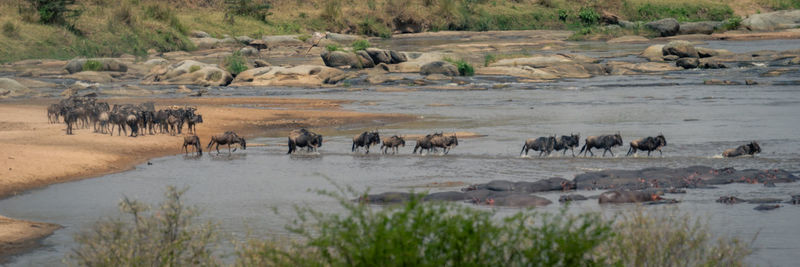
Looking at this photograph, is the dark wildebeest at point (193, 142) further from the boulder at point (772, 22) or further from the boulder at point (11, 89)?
the boulder at point (772, 22)

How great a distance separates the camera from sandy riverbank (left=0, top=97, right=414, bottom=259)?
19.6 m

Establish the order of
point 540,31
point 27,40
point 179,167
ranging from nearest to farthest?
1. point 179,167
2. point 27,40
3. point 540,31

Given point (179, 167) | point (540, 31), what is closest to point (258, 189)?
point (179, 167)

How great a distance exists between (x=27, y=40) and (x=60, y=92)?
863 inches

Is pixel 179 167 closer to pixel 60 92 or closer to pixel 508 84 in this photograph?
pixel 60 92

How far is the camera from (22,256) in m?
13.5

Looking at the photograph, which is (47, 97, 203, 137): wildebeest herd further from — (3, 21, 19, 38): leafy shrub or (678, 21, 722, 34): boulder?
(678, 21, 722, 34): boulder

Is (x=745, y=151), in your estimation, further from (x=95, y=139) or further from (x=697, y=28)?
(x=697, y=28)

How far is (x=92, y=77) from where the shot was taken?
178ft

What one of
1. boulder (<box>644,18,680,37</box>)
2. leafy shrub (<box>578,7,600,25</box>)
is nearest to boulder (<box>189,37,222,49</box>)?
boulder (<box>644,18,680,37</box>)

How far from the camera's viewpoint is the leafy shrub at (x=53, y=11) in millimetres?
68438

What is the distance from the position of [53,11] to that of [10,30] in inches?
174

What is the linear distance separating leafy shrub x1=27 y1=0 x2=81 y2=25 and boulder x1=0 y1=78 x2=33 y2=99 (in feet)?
74.5

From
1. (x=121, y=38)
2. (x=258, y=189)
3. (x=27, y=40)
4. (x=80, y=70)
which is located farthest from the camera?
Result: (x=121, y=38)
